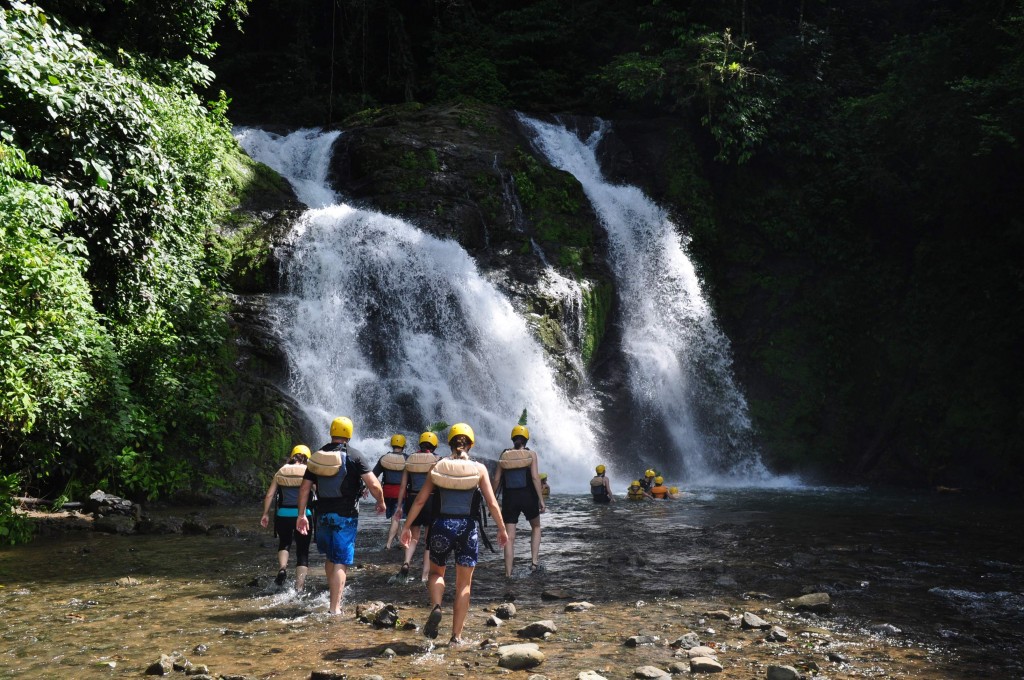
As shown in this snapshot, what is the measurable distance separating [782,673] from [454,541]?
2677mm

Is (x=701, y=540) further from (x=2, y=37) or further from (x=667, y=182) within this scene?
(x=667, y=182)

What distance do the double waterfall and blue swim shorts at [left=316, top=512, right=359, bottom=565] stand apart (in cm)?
955

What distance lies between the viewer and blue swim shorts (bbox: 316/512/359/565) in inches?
289

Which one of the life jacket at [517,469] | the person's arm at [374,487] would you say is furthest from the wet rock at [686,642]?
the life jacket at [517,469]

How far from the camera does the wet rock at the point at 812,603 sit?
7.50 m

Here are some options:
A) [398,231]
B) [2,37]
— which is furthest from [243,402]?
[2,37]

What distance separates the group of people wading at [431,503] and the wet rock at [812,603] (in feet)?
9.55

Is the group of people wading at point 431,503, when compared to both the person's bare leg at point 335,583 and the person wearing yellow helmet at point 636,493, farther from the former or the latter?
the person wearing yellow helmet at point 636,493

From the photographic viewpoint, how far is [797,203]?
27125 mm

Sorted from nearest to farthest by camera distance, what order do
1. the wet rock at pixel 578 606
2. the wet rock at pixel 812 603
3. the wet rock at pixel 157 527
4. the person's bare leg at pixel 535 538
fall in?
1. the wet rock at pixel 812 603
2. the wet rock at pixel 578 606
3. the person's bare leg at pixel 535 538
4. the wet rock at pixel 157 527

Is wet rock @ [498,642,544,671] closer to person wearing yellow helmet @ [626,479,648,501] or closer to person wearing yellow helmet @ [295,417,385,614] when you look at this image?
person wearing yellow helmet @ [295,417,385,614]

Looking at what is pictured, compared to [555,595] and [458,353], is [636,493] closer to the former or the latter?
[458,353]

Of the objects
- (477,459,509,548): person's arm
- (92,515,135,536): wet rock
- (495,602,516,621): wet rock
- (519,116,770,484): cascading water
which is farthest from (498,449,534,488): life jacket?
(519,116,770,484): cascading water

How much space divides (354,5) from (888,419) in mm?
26098
